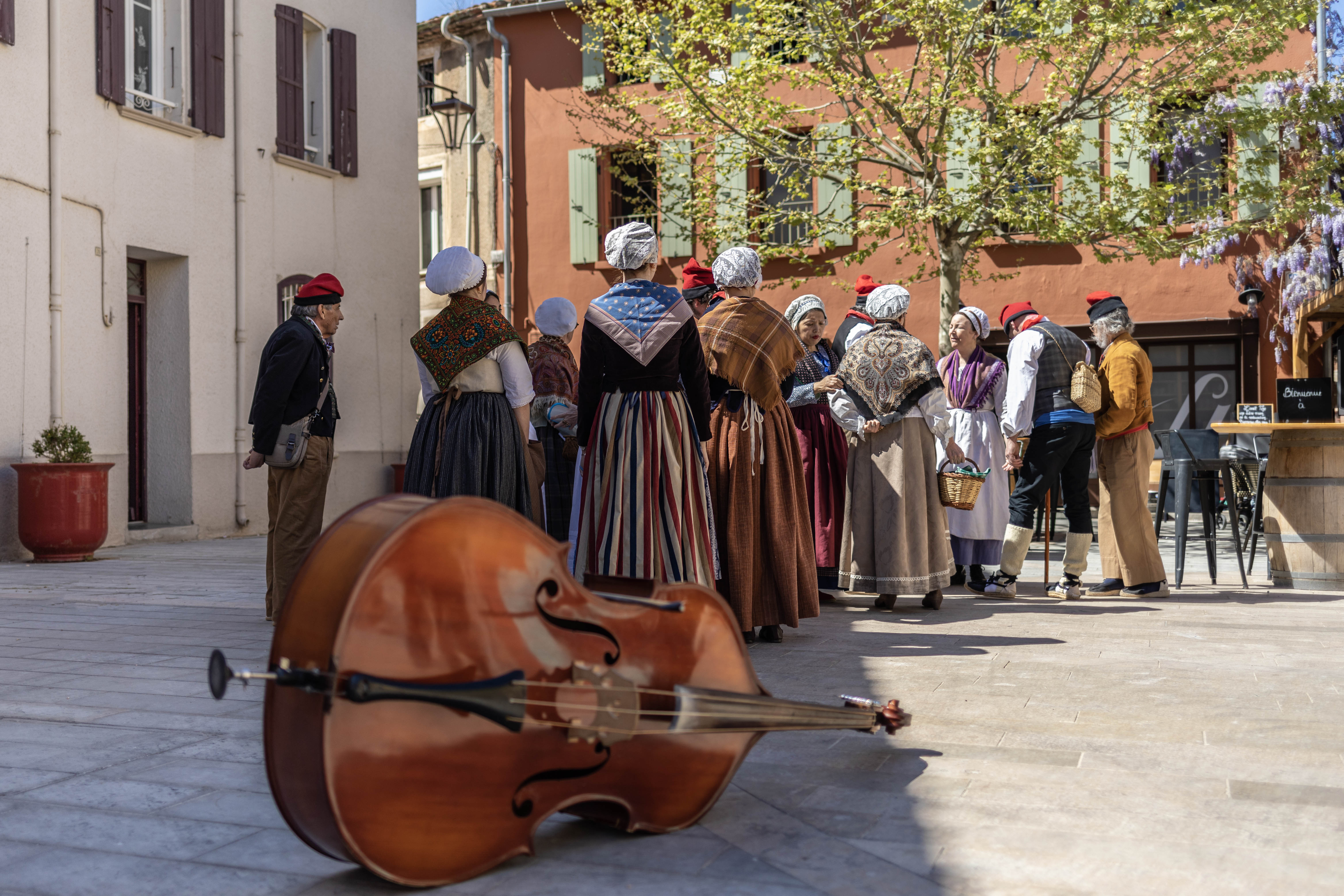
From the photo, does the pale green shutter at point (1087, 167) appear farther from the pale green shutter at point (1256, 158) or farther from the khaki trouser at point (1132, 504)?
the khaki trouser at point (1132, 504)

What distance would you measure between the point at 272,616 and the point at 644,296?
9.06ft

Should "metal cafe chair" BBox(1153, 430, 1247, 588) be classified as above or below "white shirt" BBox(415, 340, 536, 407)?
below

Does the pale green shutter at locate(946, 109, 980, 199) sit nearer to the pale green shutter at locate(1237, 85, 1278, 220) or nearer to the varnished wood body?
the pale green shutter at locate(1237, 85, 1278, 220)

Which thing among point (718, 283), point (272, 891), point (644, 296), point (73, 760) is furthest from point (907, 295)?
point (272, 891)

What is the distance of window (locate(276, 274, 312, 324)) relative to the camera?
48.0ft

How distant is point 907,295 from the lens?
25.2ft

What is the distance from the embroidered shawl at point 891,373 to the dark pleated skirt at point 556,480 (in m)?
1.60

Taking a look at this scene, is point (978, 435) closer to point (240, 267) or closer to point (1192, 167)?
point (240, 267)

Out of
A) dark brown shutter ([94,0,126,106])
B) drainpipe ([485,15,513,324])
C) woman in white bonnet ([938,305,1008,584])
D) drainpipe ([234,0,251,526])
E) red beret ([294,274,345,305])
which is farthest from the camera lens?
drainpipe ([485,15,513,324])

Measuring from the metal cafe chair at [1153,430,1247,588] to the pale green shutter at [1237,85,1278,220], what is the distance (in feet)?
21.9

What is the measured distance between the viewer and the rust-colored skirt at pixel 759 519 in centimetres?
621

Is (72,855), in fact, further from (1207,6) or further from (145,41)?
(1207,6)

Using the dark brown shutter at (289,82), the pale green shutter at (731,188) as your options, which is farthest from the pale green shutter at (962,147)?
the dark brown shutter at (289,82)

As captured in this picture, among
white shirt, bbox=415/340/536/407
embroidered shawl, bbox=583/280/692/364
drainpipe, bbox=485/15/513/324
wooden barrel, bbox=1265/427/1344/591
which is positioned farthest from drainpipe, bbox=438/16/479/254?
embroidered shawl, bbox=583/280/692/364
